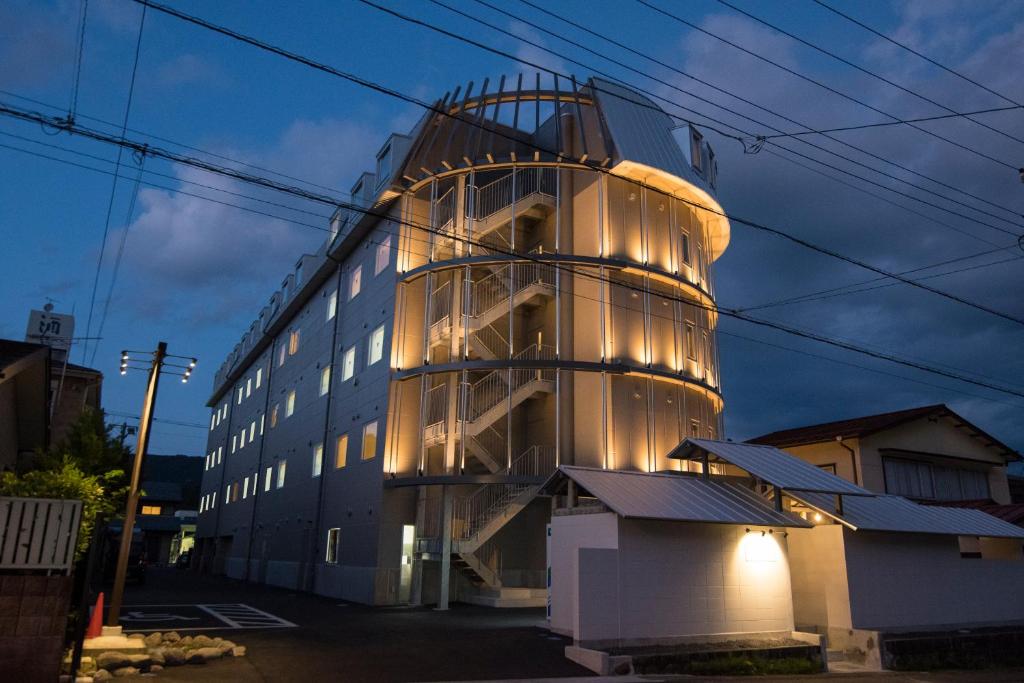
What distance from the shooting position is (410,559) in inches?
1061

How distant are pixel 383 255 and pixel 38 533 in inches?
874

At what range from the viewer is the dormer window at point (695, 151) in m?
30.9

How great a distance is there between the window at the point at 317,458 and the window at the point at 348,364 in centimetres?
386

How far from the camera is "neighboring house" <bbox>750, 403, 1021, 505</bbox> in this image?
102 ft

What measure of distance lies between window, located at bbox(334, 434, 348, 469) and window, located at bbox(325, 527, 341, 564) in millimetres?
2817

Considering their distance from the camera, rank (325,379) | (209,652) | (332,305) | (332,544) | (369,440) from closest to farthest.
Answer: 1. (209,652)
2. (369,440)
3. (332,544)
4. (325,379)
5. (332,305)

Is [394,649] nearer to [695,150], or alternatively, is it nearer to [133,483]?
[133,483]

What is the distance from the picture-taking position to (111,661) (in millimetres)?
11531

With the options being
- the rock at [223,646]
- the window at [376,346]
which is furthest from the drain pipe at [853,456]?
the rock at [223,646]

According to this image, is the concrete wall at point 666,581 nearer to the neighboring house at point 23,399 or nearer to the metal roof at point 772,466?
the metal roof at point 772,466

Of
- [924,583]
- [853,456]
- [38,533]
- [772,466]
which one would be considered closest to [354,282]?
[772,466]

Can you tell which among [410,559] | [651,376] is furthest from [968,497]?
[410,559]

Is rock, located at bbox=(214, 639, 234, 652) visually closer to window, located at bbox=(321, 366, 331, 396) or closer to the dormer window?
window, located at bbox=(321, 366, 331, 396)

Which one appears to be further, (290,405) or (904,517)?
(290,405)
